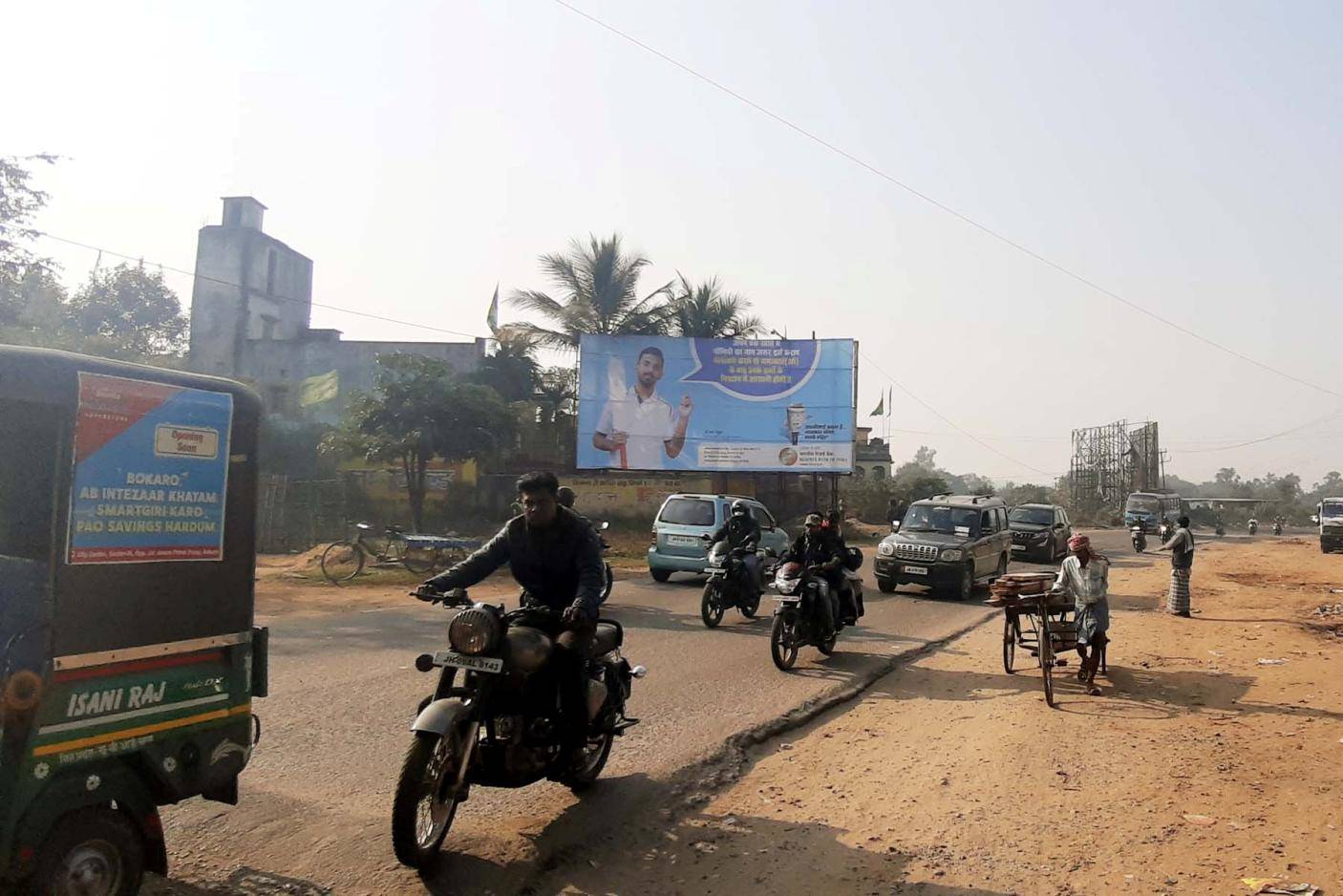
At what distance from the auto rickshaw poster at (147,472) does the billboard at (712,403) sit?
2888 centimetres

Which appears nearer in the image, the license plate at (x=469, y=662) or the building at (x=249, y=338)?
the license plate at (x=469, y=662)

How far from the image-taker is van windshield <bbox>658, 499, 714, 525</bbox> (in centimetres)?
1769

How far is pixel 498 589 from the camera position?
16625mm

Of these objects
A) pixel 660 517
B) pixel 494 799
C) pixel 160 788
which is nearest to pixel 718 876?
pixel 494 799

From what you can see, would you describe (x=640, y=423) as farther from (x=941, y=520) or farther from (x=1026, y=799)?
(x=1026, y=799)

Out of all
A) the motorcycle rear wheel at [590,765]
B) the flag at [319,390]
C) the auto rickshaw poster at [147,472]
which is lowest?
the motorcycle rear wheel at [590,765]

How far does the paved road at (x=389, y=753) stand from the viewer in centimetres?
432

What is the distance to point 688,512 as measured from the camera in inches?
705

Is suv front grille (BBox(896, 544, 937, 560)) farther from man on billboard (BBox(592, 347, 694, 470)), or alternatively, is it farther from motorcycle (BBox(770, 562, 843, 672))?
man on billboard (BBox(592, 347, 694, 470))

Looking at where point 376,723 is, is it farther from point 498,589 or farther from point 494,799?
point 498,589

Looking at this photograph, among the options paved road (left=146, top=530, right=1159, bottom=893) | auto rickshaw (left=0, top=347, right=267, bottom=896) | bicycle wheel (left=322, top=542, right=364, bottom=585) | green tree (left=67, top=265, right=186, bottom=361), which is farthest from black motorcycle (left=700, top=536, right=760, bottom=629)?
green tree (left=67, top=265, right=186, bottom=361)

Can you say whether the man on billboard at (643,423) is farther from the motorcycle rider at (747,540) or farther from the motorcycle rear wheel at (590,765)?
the motorcycle rear wheel at (590,765)

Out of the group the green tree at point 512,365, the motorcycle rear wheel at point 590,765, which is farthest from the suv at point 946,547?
the green tree at point 512,365

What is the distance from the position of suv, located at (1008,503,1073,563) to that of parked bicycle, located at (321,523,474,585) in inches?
561
